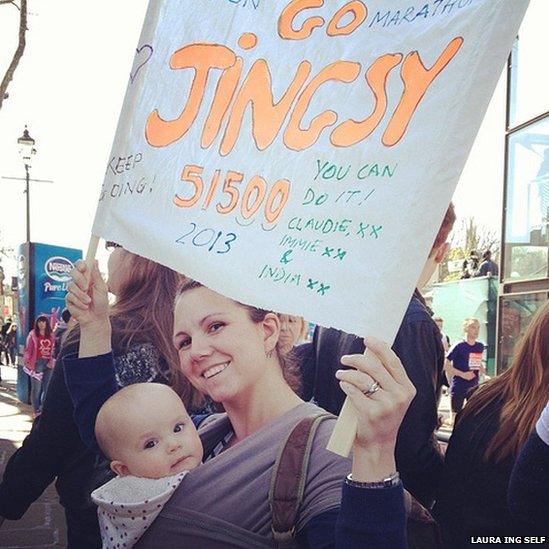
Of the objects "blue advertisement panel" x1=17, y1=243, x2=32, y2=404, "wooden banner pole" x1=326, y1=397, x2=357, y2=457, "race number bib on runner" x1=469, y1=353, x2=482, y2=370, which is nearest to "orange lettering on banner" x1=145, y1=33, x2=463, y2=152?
"wooden banner pole" x1=326, y1=397, x2=357, y2=457

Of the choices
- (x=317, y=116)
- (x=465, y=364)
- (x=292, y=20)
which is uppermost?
(x=292, y=20)

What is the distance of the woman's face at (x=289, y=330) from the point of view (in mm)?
1637

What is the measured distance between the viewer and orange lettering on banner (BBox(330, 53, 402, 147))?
140cm

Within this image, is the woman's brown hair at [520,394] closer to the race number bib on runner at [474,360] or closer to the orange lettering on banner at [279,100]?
the orange lettering on banner at [279,100]

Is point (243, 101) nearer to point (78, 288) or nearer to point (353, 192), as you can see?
point (353, 192)

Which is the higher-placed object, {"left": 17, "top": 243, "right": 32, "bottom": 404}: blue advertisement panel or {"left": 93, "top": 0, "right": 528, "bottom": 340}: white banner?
{"left": 93, "top": 0, "right": 528, "bottom": 340}: white banner

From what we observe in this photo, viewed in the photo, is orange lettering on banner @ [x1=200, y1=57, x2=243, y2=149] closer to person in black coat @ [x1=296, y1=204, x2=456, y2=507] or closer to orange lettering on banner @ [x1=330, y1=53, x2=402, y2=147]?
orange lettering on banner @ [x1=330, y1=53, x2=402, y2=147]

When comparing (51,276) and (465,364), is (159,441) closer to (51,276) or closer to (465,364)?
(465,364)

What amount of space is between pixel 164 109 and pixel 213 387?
66 centimetres

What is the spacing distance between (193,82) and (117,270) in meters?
0.52

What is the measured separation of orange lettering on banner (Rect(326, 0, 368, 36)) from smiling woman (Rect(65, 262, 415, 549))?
62 centimetres

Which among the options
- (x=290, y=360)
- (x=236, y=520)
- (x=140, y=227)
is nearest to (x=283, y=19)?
(x=140, y=227)

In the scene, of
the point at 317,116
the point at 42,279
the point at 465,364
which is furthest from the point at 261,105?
the point at 42,279

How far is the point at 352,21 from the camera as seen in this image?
58.1 inches
